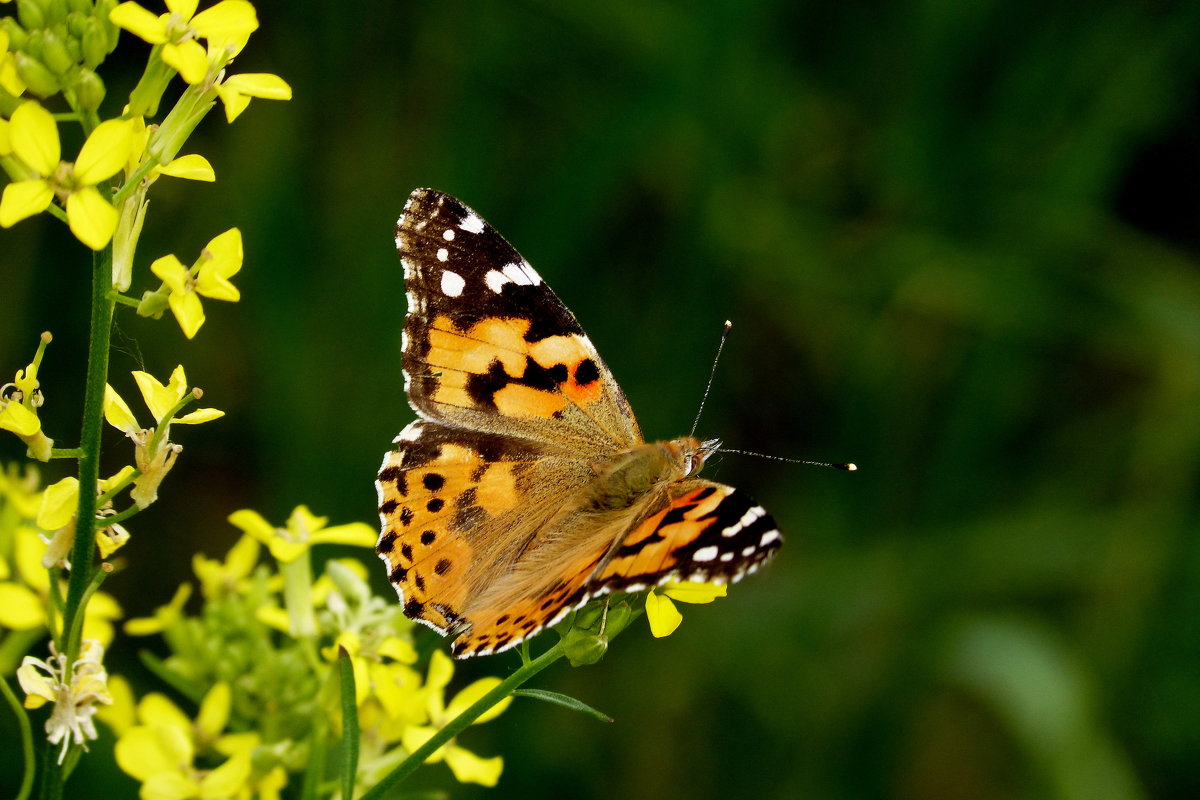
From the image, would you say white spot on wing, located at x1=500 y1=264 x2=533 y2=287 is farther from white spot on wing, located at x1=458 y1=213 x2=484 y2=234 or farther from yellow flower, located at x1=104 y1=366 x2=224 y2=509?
yellow flower, located at x1=104 y1=366 x2=224 y2=509

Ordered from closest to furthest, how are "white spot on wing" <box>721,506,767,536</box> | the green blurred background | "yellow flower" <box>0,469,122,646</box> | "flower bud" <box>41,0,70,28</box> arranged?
1. "flower bud" <box>41,0,70,28</box>
2. "white spot on wing" <box>721,506,767,536</box>
3. "yellow flower" <box>0,469,122,646</box>
4. the green blurred background

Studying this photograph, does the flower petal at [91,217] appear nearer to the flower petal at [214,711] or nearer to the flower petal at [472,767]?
the flower petal at [214,711]

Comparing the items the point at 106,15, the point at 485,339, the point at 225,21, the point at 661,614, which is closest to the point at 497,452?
the point at 485,339

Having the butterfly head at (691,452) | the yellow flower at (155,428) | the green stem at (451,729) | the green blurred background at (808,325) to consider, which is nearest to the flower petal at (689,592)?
the green stem at (451,729)

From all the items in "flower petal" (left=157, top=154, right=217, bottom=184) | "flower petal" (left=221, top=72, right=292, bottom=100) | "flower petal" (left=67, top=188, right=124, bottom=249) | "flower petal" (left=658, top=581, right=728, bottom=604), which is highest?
"flower petal" (left=221, top=72, right=292, bottom=100)

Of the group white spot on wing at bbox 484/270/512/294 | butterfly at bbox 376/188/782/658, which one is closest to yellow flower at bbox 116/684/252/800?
butterfly at bbox 376/188/782/658

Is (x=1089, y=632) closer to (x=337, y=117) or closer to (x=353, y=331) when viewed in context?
(x=353, y=331)

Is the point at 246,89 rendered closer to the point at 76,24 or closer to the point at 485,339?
the point at 76,24

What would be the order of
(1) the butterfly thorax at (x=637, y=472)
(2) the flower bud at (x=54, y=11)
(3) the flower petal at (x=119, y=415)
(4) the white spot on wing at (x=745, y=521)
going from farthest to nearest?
1. (1) the butterfly thorax at (x=637, y=472)
2. (4) the white spot on wing at (x=745, y=521)
3. (3) the flower petal at (x=119, y=415)
4. (2) the flower bud at (x=54, y=11)

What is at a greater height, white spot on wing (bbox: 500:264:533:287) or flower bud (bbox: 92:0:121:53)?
flower bud (bbox: 92:0:121:53)
